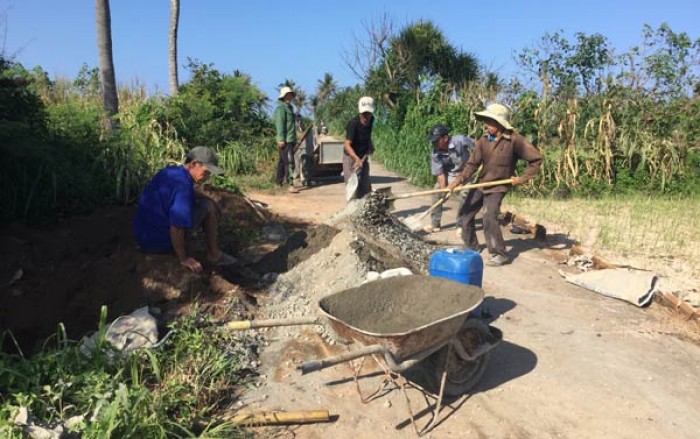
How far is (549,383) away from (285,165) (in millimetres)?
8083

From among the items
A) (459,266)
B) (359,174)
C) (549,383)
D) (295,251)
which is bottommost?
(549,383)

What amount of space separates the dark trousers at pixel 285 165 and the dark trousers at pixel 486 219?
15.9 feet

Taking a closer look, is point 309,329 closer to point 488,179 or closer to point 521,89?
point 488,179

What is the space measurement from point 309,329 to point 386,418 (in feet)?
4.42

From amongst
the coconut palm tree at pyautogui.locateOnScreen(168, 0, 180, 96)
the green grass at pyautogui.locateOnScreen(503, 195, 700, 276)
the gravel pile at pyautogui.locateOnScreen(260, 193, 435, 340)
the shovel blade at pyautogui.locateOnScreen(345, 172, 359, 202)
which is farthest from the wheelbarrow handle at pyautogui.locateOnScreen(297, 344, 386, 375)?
the coconut palm tree at pyautogui.locateOnScreen(168, 0, 180, 96)

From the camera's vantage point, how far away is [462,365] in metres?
3.83

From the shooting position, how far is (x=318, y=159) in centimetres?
1225

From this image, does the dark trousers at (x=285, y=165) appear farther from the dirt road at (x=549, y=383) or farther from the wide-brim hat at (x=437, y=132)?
the dirt road at (x=549, y=383)

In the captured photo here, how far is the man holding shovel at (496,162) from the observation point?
6.29 meters

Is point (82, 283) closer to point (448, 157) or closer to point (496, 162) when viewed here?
point (496, 162)

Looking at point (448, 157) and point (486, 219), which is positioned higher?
point (448, 157)

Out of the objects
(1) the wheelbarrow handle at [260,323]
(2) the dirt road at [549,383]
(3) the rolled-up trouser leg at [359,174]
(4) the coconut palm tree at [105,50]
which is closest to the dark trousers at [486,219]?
(2) the dirt road at [549,383]

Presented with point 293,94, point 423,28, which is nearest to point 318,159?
point 293,94

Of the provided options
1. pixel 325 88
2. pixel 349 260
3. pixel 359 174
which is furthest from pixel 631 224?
pixel 325 88
